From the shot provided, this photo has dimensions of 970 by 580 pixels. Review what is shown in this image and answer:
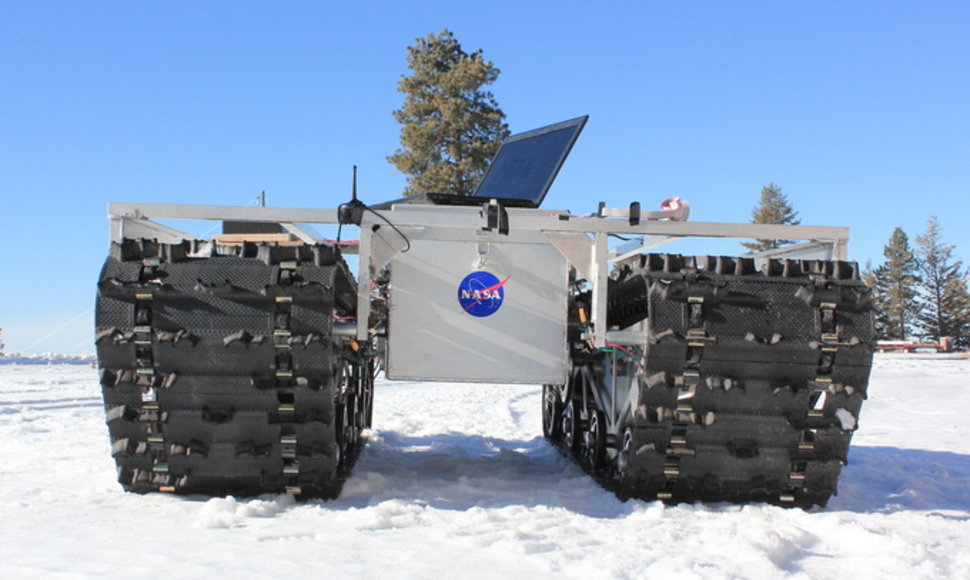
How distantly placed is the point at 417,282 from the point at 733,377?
6.58ft

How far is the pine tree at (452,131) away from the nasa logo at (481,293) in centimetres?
2343

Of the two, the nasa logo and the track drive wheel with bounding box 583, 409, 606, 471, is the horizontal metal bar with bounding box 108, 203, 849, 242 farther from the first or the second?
the track drive wheel with bounding box 583, 409, 606, 471

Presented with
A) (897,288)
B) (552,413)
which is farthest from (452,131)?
(897,288)

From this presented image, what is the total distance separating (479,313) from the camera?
529cm

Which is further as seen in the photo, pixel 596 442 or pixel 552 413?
pixel 552 413

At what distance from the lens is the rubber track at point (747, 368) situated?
4.52 meters

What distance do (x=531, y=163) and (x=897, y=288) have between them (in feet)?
210

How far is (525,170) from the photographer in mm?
7199

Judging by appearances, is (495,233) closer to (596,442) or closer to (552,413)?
(596,442)

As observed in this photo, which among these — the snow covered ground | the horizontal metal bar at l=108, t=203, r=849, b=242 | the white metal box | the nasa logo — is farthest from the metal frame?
the snow covered ground

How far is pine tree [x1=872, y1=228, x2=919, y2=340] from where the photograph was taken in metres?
62.2

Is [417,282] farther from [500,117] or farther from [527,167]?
[500,117]

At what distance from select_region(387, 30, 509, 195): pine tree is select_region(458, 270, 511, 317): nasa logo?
76.9 ft

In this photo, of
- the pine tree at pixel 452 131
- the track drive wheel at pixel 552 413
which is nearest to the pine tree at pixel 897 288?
the pine tree at pixel 452 131
